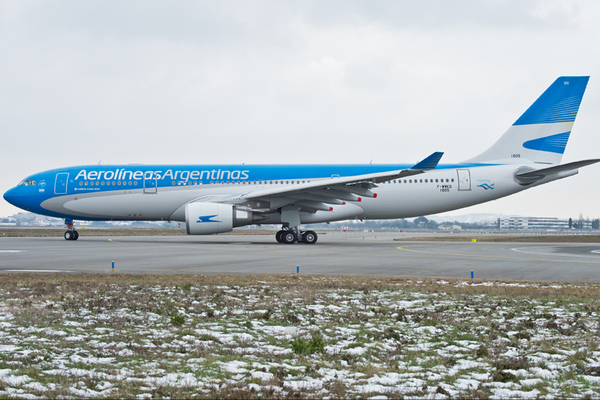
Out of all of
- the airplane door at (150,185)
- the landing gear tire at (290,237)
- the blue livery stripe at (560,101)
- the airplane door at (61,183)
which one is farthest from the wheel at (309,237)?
the blue livery stripe at (560,101)

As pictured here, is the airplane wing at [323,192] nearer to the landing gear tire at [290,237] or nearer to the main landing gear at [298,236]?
the main landing gear at [298,236]

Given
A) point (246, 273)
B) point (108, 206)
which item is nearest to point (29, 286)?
point (246, 273)

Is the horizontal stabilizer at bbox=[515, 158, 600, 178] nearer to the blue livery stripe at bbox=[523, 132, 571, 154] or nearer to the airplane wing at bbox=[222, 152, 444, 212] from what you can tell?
the blue livery stripe at bbox=[523, 132, 571, 154]

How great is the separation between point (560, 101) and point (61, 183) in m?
25.6

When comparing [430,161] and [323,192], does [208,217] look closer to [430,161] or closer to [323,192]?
[323,192]

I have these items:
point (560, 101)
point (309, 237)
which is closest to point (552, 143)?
point (560, 101)

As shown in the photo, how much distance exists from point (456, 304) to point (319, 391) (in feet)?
13.3

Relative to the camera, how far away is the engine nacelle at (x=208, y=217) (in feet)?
71.1

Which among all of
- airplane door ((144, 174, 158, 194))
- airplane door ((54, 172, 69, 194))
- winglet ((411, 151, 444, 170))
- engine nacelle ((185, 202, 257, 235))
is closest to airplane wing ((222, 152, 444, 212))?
winglet ((411, 151, 444, 170))

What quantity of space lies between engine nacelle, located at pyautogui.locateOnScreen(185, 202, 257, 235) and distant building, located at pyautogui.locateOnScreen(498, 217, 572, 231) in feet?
518

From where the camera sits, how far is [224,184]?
24297mm

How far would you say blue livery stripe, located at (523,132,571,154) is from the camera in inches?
996

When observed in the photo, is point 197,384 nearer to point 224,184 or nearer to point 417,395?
point 417,395

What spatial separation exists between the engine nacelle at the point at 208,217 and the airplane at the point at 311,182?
95cm
